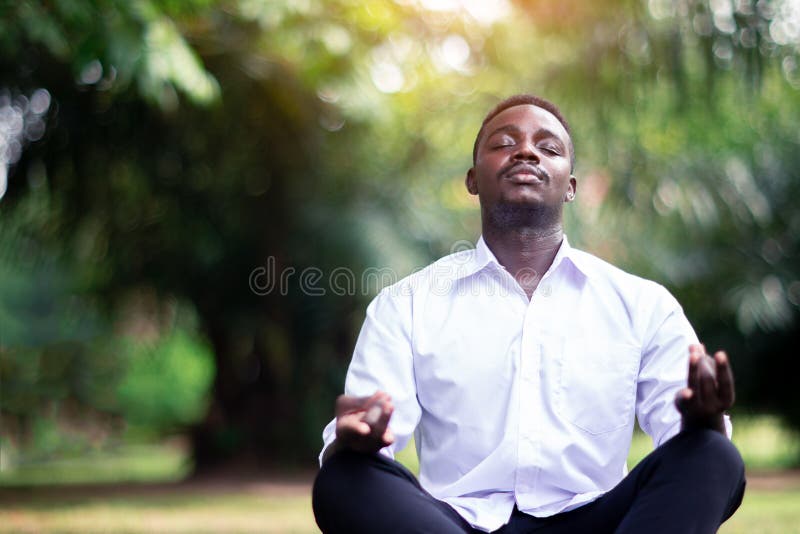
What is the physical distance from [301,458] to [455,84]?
4.43 metres

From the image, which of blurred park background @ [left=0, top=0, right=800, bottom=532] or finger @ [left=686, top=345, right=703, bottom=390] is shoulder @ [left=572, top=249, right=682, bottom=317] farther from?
blurred park background @ [left=0, top=0, right=800, bottom=532]

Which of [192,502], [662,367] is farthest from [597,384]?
[192,502]

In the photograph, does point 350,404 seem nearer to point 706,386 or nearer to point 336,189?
point 706,386

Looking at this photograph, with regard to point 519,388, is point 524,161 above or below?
above

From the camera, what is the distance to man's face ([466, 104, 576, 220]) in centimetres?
297

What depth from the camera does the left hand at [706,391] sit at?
2335mm

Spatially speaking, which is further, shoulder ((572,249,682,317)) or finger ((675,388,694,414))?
shoulder ((572,249,682,317))

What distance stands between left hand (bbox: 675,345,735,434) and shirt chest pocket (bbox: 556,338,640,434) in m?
0.35

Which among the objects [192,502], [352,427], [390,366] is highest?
[390,366]

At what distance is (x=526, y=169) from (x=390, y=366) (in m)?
0.74

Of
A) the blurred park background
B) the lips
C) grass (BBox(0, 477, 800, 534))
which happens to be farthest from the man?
the blurred park background

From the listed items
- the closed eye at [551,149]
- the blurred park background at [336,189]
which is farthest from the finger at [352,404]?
the blurred park background at [336,189]

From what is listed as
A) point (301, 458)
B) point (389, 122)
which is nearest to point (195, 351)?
point (301, 458)

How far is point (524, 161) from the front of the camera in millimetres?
2977
